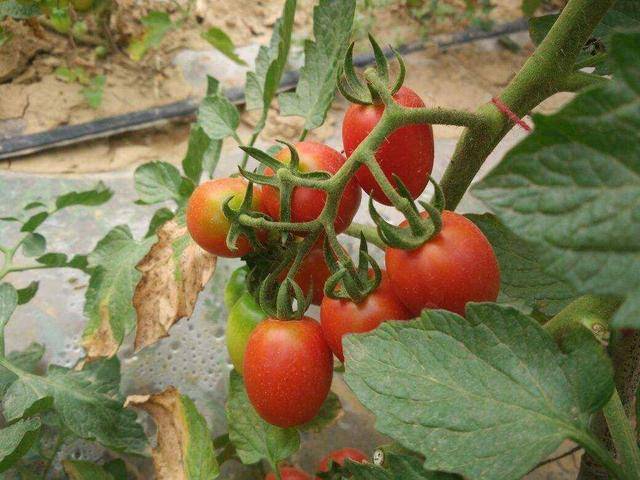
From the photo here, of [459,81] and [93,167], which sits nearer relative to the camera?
[93,167]

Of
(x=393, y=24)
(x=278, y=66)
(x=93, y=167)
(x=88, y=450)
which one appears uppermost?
(x=278, y=66)

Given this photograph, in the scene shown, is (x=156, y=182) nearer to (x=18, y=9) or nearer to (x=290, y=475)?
(x=290, y=475)

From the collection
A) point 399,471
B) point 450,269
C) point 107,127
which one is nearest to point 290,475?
point 399,471

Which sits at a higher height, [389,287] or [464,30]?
[389,287]

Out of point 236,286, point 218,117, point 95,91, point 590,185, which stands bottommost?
point 95,91

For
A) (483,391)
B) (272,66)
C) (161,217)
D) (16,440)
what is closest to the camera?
(483,391)

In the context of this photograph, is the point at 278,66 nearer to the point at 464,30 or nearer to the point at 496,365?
the point at 496,365

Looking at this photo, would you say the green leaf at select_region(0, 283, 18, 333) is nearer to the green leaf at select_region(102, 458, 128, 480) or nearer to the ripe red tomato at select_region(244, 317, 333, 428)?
the green leaf at select_region(102, 458, 128, 480)

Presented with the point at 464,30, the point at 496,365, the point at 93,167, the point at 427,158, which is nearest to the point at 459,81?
the point at 464,30
